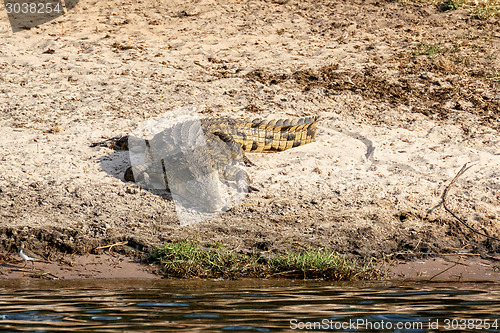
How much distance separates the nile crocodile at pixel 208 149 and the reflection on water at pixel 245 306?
1.68m

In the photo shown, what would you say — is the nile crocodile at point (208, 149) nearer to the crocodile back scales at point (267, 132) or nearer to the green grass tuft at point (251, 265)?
the crocodile back scales at point (267, 132)

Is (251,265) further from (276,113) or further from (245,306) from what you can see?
(276,113)

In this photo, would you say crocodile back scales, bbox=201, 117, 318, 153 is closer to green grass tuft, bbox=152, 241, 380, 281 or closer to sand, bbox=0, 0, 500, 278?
sand, bbox=0, 0, 500, 278

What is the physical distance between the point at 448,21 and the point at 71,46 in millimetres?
6114

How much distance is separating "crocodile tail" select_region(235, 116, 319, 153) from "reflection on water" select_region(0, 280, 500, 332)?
8.83ft

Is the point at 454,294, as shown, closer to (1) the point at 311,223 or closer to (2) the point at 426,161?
(1) the point at 311,223

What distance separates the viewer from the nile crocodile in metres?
6.24

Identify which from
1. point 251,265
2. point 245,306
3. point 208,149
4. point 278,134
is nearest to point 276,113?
point 278,134

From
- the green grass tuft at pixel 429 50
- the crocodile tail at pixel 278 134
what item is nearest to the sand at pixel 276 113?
the green grass tuft at pixel 429 50

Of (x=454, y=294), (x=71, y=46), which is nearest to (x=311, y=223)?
(x=454, y=294)

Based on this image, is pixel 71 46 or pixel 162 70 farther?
pixel 71 46

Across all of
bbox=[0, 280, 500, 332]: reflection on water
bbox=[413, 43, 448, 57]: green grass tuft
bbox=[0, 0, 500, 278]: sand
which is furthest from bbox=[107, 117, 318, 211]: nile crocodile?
bbox=[413, 43, 448, 57]: green grass tuft

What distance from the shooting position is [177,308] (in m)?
3.69

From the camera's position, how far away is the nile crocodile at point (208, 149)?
6.24 m
